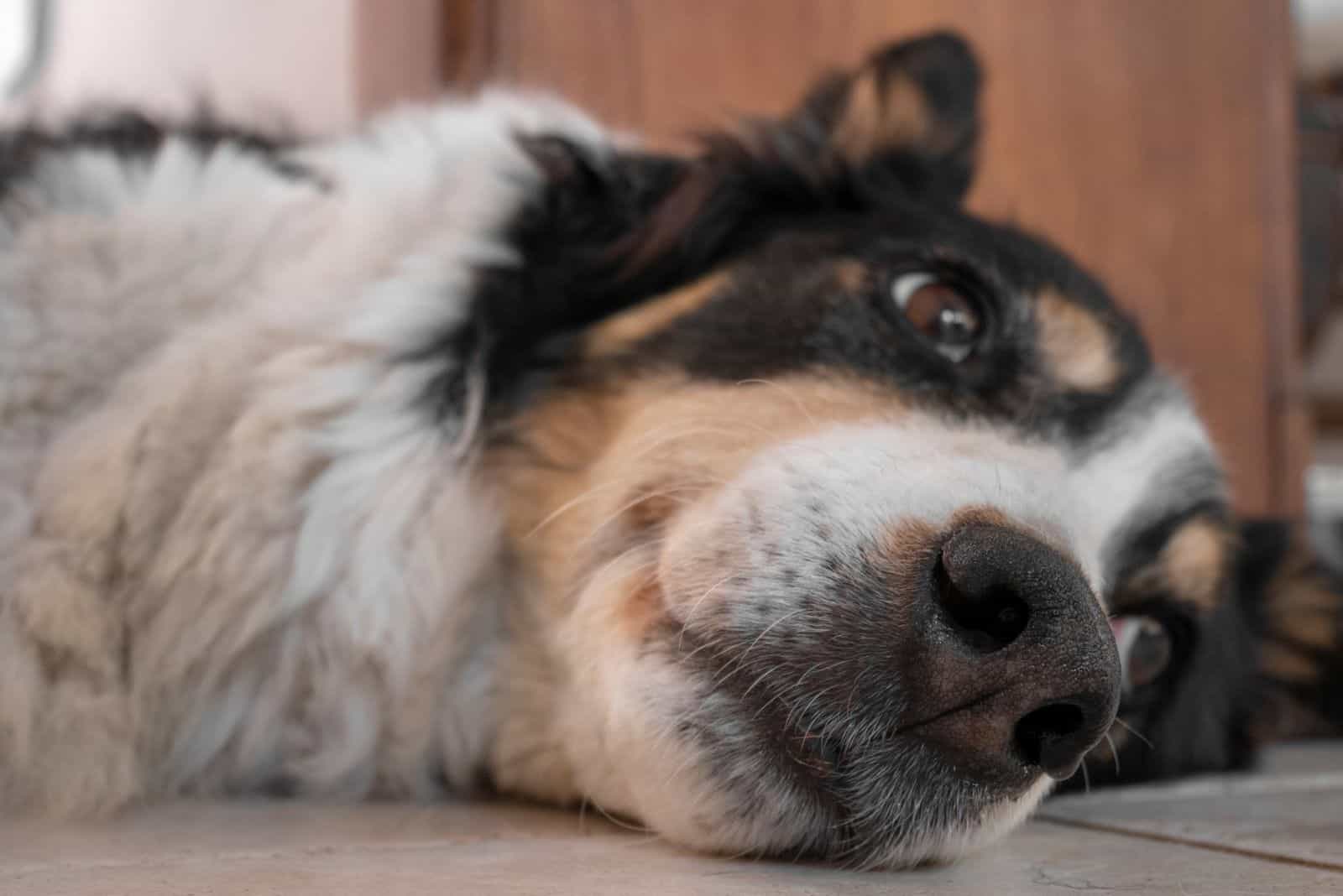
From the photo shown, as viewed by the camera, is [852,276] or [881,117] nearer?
[852,276]

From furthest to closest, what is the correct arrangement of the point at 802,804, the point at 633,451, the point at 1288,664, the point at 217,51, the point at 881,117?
the point at 217,51, the point at 1288,664, the point at 881,117, the point at 633,451, the point at 802,804

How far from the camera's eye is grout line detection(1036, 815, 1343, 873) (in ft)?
3.94

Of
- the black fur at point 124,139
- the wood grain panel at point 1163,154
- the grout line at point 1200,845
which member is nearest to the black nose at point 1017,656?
the grout line at point 1200,845

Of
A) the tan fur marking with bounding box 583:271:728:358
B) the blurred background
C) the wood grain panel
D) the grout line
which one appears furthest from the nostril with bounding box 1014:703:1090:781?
the wood grain panel

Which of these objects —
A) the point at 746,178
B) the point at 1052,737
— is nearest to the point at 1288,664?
the point at 746,178

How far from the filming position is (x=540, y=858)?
1173mm

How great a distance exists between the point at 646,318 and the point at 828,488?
0.55 m

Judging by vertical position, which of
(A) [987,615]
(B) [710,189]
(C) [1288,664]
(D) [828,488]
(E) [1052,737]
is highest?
(B) [710,189]

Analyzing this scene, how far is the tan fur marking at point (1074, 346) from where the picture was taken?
5.62ft

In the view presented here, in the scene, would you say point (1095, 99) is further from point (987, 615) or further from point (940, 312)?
point (987, 615)

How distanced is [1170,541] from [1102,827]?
452 millimetres

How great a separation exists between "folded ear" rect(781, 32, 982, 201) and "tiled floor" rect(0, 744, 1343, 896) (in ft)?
3.38

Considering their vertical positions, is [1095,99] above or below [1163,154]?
above

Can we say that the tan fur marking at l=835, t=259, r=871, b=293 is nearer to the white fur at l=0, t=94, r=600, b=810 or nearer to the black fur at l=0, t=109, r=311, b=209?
the white fur at l=0, t=94, r=600, b=810
